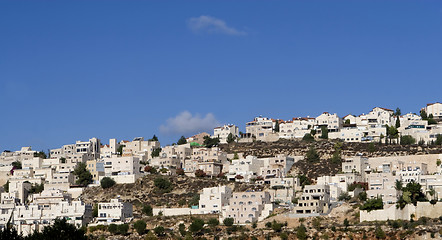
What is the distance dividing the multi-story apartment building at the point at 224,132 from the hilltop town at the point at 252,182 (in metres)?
0.18

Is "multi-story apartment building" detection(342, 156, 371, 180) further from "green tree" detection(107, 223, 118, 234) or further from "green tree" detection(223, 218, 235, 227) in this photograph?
"green tree" detection(107, 223, 118, 234)

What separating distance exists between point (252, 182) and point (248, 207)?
41.0 feet

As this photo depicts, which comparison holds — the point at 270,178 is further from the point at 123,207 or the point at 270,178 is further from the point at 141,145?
the point at 141,145

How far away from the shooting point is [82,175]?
341ft

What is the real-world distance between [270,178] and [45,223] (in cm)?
2352

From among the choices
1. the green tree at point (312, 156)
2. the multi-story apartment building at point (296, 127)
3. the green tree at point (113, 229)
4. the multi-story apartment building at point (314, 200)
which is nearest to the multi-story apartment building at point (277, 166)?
the green tree at point (312, 156)

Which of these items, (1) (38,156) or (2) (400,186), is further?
(1) (38,156)

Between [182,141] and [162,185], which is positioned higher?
[182,141]

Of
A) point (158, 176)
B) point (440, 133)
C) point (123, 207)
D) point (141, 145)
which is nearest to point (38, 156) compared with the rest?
point (141, 145)

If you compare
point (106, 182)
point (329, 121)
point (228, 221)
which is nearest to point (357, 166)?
point (228, 221)

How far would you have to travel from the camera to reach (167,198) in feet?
314

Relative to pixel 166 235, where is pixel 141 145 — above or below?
above

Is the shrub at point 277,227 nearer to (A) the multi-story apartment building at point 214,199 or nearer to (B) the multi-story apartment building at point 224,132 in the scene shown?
(A) the multi-story apartment building at point 214,199

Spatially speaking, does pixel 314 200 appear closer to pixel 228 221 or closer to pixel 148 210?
pixel 228 221
